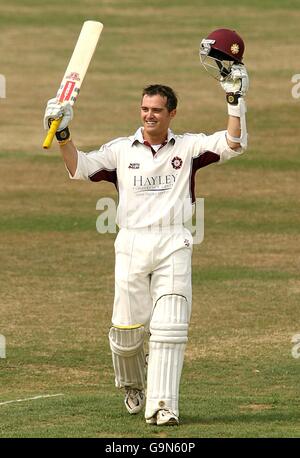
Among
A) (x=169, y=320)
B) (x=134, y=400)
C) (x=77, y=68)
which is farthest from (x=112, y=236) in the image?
(x=169, y=320)

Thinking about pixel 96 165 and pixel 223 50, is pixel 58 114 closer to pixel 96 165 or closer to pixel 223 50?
pixel 96 165

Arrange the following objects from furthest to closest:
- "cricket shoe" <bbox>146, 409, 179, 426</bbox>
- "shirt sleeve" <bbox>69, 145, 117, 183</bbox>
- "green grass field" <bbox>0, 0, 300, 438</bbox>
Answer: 1. "green grass field" <bbox>0, 0, 300, 438</bbox>
2. "shirt sleeve" <bbox>69, 145, 117, 183</bbox>
3. "cricket shoe" <bbox>146, 409, 179, 426</bbox>

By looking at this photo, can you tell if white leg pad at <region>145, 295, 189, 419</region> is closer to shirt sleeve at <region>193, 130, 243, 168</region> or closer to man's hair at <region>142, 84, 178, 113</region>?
shirt sleeve at <region>193, 130, 243, 168</region>

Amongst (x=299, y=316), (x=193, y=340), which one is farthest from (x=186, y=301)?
(x=299, y=316)

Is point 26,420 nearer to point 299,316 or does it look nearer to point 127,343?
point 127,343

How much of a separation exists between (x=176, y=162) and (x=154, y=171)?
0.16 metres

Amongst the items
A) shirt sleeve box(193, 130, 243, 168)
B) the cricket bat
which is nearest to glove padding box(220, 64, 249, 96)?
shirt sleeve box(193, 130, 243, 168)

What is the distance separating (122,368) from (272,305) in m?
5.06

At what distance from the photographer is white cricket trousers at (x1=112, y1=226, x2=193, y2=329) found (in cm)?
952

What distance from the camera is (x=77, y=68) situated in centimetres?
1005

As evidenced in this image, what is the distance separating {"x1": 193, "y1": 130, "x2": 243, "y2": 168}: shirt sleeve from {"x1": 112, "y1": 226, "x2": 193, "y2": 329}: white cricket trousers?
49cm

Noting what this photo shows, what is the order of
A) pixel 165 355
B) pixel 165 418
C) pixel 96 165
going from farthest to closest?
pixel 96 165, pixel 165 355, pixel 165 418

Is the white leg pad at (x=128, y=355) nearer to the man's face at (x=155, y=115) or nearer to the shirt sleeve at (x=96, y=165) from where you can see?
the shirt sleeve at (x=96, y=165)

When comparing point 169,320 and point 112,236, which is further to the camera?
point 112,236
